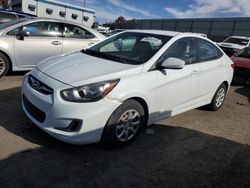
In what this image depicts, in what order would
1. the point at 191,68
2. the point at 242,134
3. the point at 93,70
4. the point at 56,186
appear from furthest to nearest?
the point at 242,134 → the point at 191,68 → the point at 93,70 → the point at 56,186

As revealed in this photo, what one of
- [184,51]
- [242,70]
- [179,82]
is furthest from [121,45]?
[242,70]

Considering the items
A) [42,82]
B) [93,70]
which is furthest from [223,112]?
[42,82]

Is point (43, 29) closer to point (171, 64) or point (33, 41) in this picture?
point (33, 41)

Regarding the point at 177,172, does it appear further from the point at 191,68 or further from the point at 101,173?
the point at 191,68

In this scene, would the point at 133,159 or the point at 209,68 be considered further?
the point at 209,68

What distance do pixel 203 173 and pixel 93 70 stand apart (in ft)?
6.23

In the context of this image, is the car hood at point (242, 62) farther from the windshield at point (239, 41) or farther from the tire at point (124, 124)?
the windshield at point (239, 41)

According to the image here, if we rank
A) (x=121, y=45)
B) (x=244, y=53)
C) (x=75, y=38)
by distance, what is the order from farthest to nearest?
1. (x=244, y=53)
2. (x=75, y=38)
3. (x=121, y=45)

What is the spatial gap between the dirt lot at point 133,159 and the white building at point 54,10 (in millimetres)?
37653

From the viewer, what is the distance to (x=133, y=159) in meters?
3.38

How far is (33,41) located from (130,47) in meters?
3.24

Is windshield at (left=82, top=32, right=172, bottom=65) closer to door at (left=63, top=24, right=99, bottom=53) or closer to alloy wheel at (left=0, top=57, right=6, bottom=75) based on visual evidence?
door at (left=63, top=24, right=99, bottom=53)

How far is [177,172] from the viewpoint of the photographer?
323 centimetres

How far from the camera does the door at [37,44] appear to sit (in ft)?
21.0
